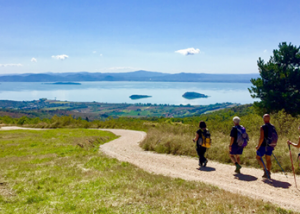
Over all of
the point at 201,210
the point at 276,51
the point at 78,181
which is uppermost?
the point at 276,51

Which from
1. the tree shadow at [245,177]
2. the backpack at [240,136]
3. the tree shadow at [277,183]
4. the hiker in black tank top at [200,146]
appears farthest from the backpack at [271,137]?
the hiker in black tank top at [200,146]

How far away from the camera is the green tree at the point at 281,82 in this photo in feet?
83.5

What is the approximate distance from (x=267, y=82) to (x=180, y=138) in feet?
59.5

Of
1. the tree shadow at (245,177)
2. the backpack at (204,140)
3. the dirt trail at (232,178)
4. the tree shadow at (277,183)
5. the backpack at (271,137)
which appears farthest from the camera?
the backpack at (204,140)

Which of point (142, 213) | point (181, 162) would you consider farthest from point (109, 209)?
point (181, 162)

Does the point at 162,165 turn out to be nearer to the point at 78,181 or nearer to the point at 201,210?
the point at 78,181

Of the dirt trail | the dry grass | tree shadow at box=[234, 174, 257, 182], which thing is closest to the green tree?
the dry grass

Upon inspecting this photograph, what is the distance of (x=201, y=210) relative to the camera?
5.67 meters

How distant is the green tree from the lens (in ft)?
83.5

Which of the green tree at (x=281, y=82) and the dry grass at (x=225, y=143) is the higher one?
the green tree at (x=281, y=82)

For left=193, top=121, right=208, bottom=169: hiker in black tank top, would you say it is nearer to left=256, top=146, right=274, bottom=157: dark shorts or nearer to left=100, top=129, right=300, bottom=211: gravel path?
left=100, top=129, right=300, bottom=211: gravel path

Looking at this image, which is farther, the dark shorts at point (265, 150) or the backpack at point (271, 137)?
the dark shorts at point (265, 150)

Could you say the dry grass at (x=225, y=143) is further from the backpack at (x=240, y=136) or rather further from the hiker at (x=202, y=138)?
the backpack at (x=240, y=136)

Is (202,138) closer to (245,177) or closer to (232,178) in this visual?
(232,178)
